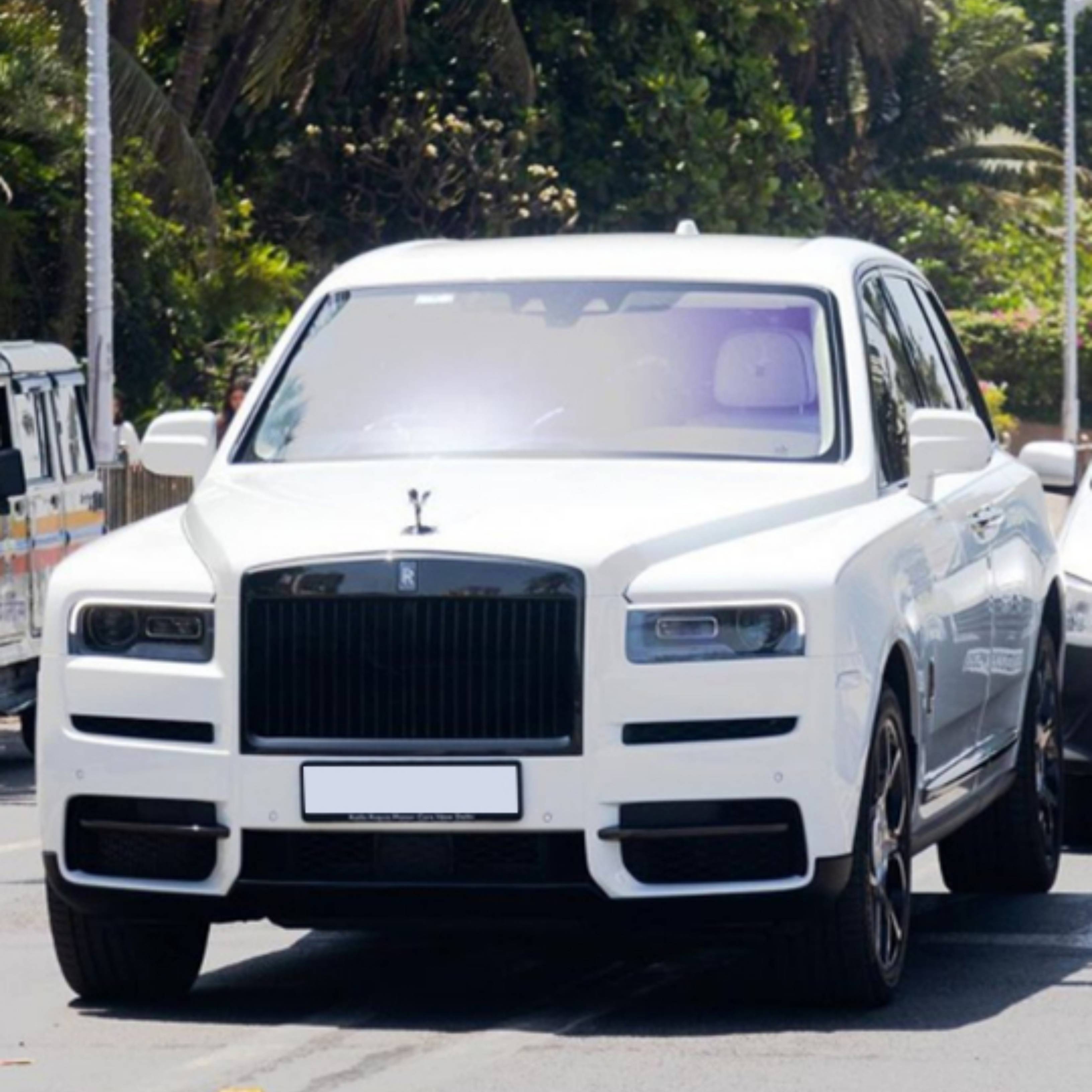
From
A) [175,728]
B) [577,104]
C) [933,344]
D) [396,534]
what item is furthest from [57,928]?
[577,104]

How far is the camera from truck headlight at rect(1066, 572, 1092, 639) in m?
12.8

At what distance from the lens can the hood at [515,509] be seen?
839cm

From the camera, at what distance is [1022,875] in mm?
11320

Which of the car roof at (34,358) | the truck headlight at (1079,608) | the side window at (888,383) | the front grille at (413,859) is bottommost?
the truck headlight at (1079,608)

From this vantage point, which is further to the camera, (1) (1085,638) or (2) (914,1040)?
(1) (1085,638)

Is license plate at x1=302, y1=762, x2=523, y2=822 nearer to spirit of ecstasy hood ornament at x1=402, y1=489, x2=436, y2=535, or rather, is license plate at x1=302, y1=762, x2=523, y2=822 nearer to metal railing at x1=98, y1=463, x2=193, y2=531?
spirit of ecstasy hood ornament at x1=402, y1=489, x2=436, y2=535

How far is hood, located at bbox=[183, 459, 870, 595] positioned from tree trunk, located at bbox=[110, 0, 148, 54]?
22.2 metres

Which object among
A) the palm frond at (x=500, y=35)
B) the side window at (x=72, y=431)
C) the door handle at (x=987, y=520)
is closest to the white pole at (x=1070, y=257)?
the palm frond at (x=500, y=35)

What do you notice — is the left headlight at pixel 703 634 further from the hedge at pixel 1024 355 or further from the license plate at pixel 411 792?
the hedge at pixel 1024 355

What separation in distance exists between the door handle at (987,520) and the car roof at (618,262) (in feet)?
2.52

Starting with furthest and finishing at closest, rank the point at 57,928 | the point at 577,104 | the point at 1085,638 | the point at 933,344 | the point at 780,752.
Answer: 1. the point at 577,104
2. the point at 1085,638
3. the point at 933,344
4. the point at 57,928
5. the point at 780,752

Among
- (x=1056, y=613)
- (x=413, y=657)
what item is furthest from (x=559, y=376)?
(x=1056, y=613)

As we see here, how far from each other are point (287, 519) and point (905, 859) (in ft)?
5.69

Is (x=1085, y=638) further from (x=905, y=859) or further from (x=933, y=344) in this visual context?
(x=905, y=859)
